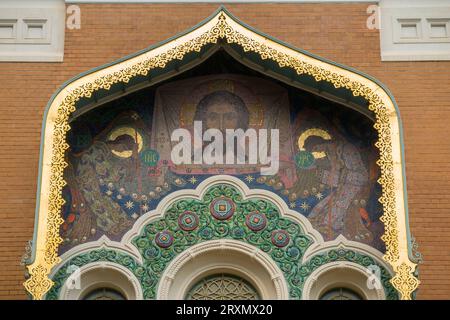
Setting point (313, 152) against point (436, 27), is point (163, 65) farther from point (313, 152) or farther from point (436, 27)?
point (436, 27)

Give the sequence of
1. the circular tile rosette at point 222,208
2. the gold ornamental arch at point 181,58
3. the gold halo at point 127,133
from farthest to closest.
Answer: the gold halo at point 127,133 → the circular tile rosette at point 222,208 → the gold ornamental arch at point 181,58

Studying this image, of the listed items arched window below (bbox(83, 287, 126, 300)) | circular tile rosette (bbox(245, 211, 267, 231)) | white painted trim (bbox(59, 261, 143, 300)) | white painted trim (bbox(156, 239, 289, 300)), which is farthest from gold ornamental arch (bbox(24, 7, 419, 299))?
circular tile rosette (bbox(245, 211, 267, 231))

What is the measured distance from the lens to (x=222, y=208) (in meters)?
13.4

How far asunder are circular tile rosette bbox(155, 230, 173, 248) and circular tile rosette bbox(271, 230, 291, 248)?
1252 millimetres

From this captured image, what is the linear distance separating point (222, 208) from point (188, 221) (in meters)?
0.45

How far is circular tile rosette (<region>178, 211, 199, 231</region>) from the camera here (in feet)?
43.4

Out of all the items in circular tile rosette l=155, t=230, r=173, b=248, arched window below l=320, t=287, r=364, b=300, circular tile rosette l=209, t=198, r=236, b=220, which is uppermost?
circular tile rosette l=209, t=198, r=236, b=220

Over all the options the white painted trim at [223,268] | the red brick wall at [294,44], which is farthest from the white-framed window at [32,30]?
the white painted trim at [223,268]

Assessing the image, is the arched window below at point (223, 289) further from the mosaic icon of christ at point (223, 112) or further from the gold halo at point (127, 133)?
the gold halo at point (127, 133)

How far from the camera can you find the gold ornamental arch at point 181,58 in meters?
12.0

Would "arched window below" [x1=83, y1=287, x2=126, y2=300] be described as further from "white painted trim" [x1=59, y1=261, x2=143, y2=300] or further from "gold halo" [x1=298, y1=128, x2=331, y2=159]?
"gold halo" [x1=298, y1=128, x2=331, y2=159]

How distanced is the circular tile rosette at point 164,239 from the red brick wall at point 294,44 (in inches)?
60.4

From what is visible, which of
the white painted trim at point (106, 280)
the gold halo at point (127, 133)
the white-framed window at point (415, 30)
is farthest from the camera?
the white-framed window at point (415, 30)

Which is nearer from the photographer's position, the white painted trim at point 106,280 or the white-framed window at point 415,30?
the white painted trim at point 106,280
